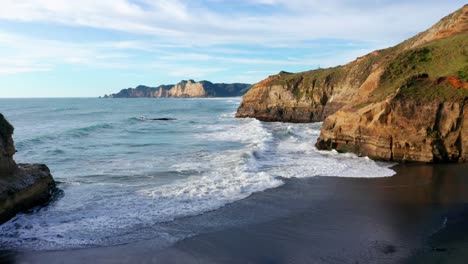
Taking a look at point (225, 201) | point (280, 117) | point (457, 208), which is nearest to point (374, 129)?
point (457, 208)

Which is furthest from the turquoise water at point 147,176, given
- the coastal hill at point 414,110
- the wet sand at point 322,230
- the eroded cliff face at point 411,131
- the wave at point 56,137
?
the coastal hill at point 414,110

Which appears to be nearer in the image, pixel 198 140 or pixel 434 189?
pixel 434 189

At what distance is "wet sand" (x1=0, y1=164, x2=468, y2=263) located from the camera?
1051cm

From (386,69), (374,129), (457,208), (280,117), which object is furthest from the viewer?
(280,117)

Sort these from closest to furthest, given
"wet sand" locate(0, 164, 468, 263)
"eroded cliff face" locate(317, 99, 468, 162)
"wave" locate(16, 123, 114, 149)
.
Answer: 1. "wet sand" locate(0, 164, 468, 263)
2. "eroded cliff face" locate(317, 99, 468, 162)
3. "wave" locate(16, 123, 114, 149)

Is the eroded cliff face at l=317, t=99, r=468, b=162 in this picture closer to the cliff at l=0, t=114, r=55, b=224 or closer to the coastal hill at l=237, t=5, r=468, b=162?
the coastal hill at l=237, t=5, r=468, b=162

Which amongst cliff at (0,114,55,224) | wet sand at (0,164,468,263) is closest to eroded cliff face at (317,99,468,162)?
wet sand at (0,164,468,263)

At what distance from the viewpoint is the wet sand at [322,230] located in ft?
34.5

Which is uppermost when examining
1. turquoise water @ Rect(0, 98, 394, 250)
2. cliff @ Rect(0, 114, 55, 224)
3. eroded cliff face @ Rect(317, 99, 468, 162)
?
eroded cliff face @ Rect(317, 99, 468, 162)

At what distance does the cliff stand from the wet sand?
301cm

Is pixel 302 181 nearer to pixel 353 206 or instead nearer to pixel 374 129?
pixel 353 206

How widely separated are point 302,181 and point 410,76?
11993 millimetres

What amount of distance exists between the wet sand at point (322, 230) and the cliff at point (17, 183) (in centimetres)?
301

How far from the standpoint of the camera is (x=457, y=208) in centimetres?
1414
